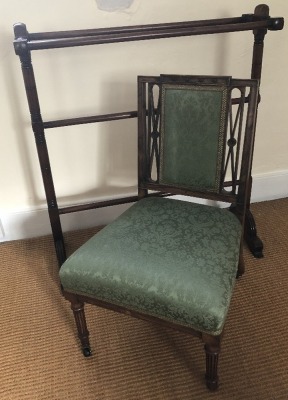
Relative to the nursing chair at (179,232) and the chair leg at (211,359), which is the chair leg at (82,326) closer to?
the nursing chair at (179,232)

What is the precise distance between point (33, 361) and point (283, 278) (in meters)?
0.99

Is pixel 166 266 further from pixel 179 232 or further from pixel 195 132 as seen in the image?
pixel 195 132

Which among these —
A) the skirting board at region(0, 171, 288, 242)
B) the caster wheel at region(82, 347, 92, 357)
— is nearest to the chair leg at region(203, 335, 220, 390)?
the caster wheel at region(82, 347, 92, 357)

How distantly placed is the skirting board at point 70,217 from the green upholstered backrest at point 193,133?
652 mm

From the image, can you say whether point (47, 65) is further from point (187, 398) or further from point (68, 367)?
point (187, 398)

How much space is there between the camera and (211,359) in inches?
40.5

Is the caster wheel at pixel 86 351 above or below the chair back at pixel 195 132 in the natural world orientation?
below

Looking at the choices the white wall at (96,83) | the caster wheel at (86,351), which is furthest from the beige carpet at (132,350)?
the white wall at (96,83)

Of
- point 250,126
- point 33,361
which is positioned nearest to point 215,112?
point 250,126

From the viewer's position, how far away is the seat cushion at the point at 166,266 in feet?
3.10

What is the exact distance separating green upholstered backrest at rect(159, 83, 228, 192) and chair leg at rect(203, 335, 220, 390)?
0.47 metres

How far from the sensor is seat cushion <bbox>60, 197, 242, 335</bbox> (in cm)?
95

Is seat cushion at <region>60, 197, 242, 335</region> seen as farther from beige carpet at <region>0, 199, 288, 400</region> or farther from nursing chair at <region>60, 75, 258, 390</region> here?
beige carpet at <region>0, 199, 288, 400</region>

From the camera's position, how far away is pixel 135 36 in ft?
3.91
